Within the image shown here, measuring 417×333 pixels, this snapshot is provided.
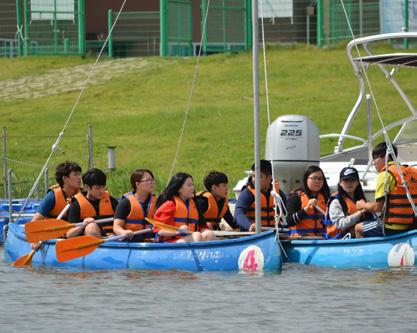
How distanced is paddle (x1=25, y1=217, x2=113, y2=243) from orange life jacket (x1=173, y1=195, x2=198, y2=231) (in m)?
1.03

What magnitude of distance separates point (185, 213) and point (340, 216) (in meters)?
1.69

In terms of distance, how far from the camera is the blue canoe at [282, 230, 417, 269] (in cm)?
1530

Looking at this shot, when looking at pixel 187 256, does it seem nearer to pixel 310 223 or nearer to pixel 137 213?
pixel 137 213

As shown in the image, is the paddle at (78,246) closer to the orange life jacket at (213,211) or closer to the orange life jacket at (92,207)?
the orange life jacket at (92,207)

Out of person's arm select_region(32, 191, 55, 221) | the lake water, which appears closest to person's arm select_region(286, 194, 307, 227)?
the lake water

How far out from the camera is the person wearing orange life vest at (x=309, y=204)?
629 inches

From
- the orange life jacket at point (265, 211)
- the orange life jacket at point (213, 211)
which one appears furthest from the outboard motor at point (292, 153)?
the orange life jacket at point (213, 211)

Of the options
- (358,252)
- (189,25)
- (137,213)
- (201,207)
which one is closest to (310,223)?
(358,252)

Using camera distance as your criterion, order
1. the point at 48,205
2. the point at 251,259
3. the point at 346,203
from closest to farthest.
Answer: the point at 251,259, the point at 346,203, the point at 48,205

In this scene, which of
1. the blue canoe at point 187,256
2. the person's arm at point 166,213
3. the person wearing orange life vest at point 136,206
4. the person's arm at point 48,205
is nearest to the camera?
the blue canoe at point 187,256

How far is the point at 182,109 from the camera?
30.6m

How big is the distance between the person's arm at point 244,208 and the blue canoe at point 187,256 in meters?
1.07

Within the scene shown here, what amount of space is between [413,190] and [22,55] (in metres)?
23.5

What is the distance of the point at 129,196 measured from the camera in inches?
634
